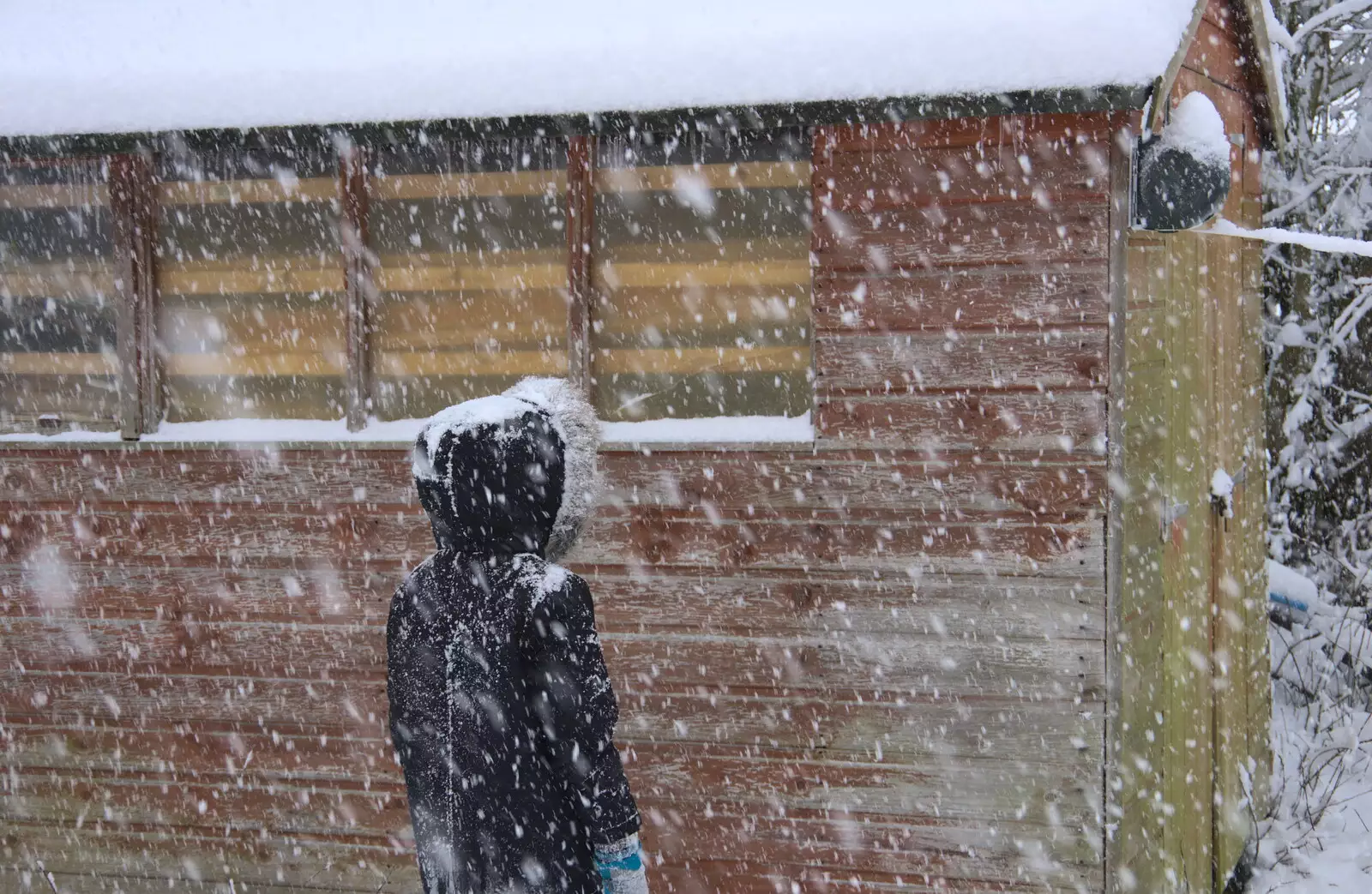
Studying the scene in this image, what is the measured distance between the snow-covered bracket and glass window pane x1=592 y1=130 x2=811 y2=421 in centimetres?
118

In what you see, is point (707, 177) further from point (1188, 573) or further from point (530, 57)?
point (1188, 573)

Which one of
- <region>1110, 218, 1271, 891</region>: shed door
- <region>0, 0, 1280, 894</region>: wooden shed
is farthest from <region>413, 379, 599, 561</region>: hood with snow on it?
<region>1110, 218, 1271, 891</region>: shed door

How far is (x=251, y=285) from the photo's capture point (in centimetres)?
518

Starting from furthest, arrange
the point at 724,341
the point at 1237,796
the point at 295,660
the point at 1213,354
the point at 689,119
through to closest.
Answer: the point at 1237,796 < the point at 1213,354 < the point at 295,660 < the point at 724,341 < the point at 689,119

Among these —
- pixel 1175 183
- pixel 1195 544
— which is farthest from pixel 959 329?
pixel 1195 544

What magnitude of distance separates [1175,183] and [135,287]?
4.07 meters

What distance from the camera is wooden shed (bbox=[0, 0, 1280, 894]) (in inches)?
175

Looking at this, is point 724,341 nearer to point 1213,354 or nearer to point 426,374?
point 426,374

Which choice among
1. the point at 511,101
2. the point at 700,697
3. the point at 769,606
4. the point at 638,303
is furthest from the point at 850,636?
the point at 511,101

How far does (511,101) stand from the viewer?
4555mm

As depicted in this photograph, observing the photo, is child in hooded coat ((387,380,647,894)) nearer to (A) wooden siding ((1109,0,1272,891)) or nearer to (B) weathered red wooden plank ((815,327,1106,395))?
(B) weathered red wooden plank ((815,327,1106,395))

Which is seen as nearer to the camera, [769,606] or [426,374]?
[769,606]

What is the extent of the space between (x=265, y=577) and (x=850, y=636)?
239 cm

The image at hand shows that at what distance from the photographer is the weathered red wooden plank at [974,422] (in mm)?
4410
